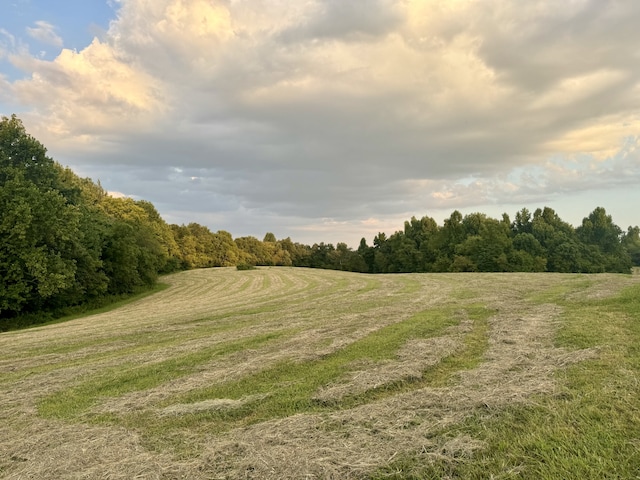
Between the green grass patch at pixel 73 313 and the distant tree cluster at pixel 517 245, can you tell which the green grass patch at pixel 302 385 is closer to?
the green grass patch at pixel 73 313

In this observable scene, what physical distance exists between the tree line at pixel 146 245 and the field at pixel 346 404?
20358 mm

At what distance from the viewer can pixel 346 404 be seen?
638 centimetres

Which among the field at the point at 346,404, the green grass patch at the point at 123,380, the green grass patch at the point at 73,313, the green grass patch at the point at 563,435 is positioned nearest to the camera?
the green grass patch at the point at 563,435

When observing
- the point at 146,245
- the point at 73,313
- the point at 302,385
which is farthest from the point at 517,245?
the point at 302,385

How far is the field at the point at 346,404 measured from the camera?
14.7 feet

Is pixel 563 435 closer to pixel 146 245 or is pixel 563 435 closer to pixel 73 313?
pixel 73 313

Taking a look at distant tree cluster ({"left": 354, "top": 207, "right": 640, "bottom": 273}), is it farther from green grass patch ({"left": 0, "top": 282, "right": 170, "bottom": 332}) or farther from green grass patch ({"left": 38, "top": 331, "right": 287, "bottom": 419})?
green grass patch ({"left": 38, "top": 331, "right": 287, "bottom": 419})

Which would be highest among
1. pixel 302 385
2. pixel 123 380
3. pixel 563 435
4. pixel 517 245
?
pixel 517 245

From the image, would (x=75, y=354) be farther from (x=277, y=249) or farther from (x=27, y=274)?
(x=277, y=249)

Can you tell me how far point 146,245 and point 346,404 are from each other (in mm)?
52162

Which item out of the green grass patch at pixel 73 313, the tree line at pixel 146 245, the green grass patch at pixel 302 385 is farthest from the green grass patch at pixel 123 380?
the green grass patch at pixel 73 313

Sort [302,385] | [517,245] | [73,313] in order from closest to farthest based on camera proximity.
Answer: [302,385] < [73,313] < [517,245]

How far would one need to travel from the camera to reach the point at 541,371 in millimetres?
7164

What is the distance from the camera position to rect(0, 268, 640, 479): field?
176 inches
